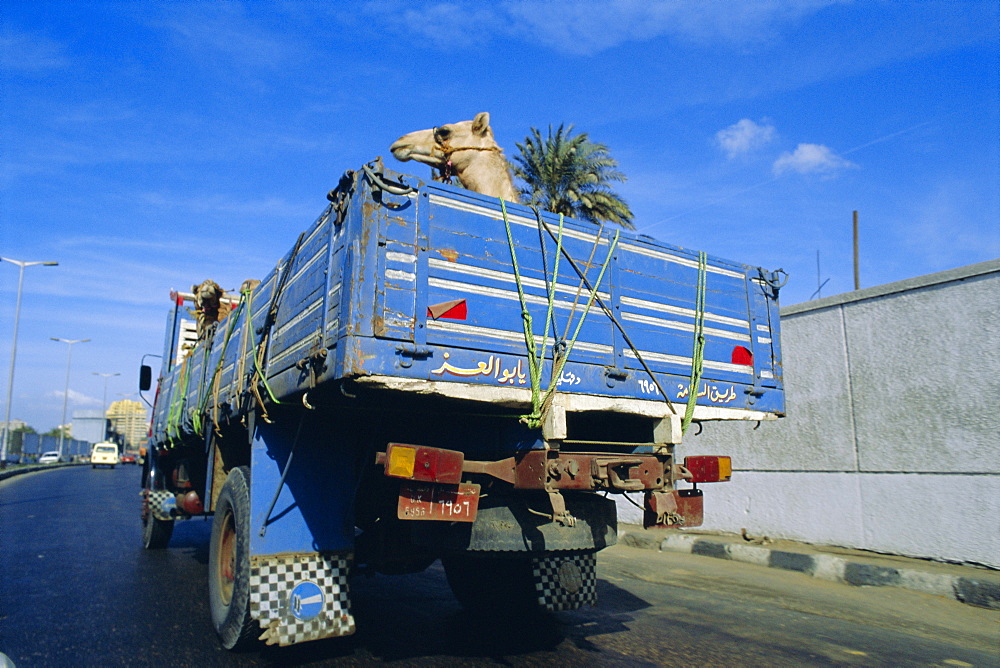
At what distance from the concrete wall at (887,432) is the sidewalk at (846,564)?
0.21 m

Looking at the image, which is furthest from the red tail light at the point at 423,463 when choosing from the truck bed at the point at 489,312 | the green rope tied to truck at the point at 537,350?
the green rope tied to truck at the point at 537,350

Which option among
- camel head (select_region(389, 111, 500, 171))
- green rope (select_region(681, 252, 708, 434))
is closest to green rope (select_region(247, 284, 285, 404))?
camel head (select_region(389, 111, 500, 171))

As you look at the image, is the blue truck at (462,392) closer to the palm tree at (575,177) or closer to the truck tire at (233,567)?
the truck tire at (233,567)

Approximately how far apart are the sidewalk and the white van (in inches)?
1672

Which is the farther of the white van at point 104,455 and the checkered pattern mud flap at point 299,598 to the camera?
A: the white van at point 104,455

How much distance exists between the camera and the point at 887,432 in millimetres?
8336

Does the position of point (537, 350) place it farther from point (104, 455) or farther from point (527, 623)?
point (104, 455)

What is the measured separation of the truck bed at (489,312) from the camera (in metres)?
3.32

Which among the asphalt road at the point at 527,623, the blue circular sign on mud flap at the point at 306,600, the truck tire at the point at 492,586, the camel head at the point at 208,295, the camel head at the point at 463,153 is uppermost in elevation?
the camel head at the point at 463,153

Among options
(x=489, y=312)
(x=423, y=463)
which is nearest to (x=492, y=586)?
A: (x=423, y=463)

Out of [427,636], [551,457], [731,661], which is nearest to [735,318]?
[551,457]

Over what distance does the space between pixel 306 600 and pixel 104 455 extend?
4652 centimetres

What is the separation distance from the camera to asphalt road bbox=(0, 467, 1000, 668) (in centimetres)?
421

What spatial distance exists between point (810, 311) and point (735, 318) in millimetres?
5459
